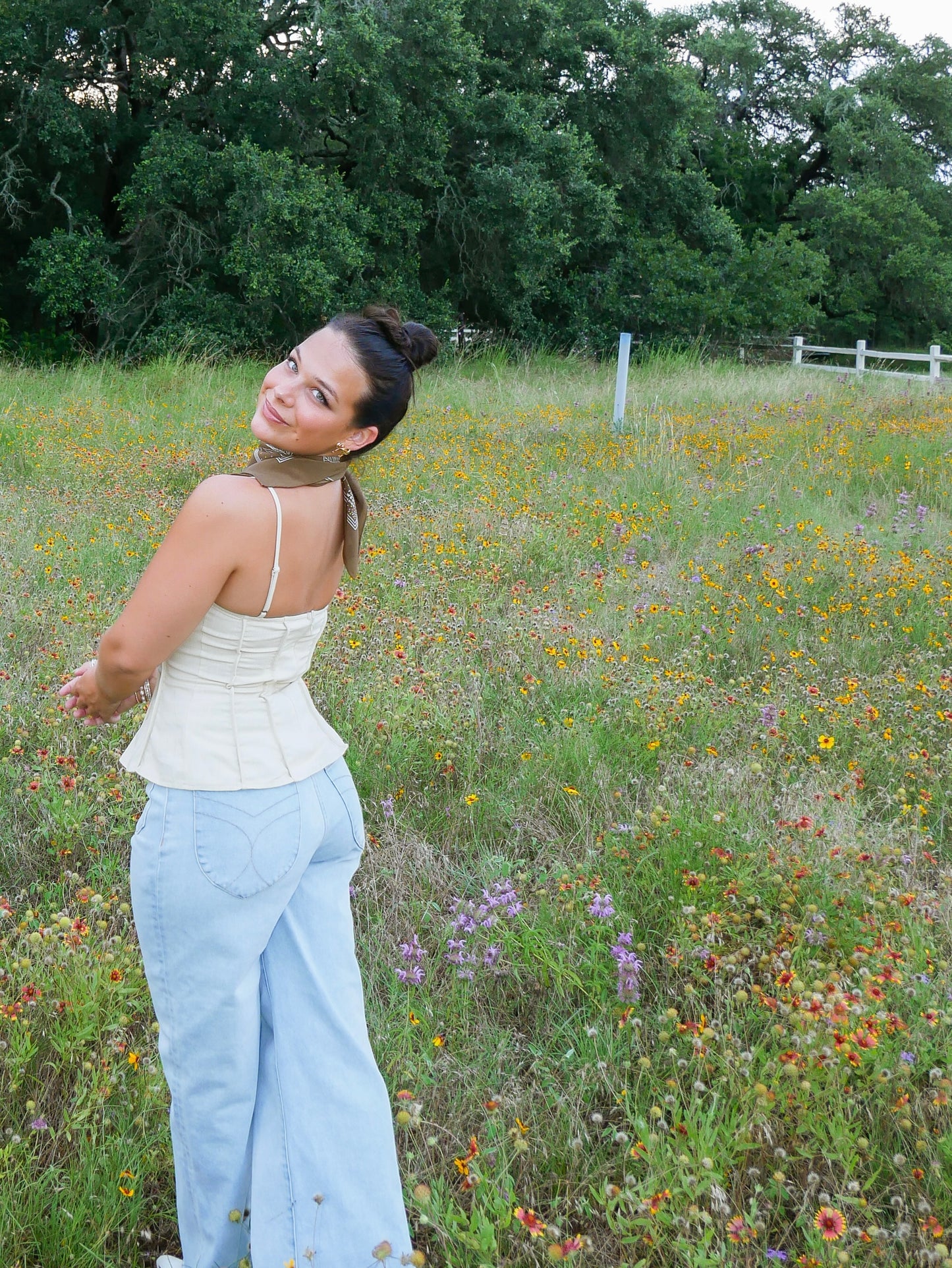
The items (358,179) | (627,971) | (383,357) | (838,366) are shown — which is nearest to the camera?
(383,357)

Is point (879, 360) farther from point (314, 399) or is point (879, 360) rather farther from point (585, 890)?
point (314, 399)

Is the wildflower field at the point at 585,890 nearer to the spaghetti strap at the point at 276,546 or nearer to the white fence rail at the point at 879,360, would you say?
the spaghetti strap at the point at 276,546

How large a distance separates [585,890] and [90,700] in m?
1.64

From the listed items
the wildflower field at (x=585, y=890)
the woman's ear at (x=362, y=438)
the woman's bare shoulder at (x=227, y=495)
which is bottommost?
the wildflower field at (x=585, y=890)

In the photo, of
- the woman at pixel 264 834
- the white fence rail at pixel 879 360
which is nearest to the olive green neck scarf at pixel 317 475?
the woman at pixel 264 834

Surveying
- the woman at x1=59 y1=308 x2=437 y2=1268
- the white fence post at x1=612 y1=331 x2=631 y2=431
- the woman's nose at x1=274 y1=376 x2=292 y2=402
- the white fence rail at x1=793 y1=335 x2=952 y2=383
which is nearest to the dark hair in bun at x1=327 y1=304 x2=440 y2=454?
the woman at x1=59 y1=308 x2=437 y2=1268

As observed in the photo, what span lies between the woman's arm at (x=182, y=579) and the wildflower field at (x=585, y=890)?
3.52ft

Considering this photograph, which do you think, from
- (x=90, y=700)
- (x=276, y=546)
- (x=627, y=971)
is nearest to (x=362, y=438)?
(x=276, y=546)

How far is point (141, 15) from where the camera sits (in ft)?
54.3

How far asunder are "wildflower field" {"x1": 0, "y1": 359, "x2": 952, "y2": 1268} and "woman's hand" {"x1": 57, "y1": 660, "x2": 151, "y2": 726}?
0.85m

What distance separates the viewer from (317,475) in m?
1.88

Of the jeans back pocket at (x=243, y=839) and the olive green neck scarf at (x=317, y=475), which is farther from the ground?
the olive green neck scarf at (x=317, y=475)

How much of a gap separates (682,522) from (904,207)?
85.3ft

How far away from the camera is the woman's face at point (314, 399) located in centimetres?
188
